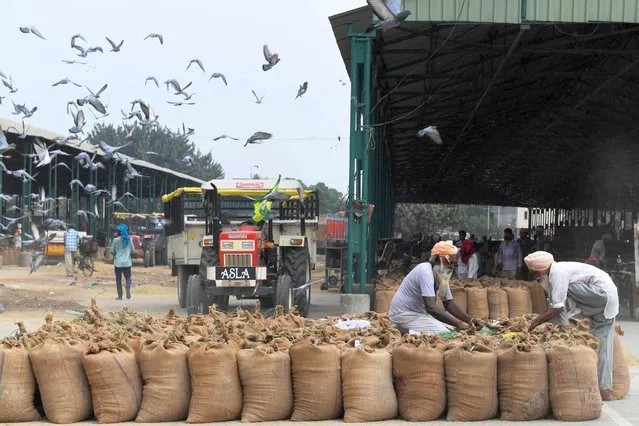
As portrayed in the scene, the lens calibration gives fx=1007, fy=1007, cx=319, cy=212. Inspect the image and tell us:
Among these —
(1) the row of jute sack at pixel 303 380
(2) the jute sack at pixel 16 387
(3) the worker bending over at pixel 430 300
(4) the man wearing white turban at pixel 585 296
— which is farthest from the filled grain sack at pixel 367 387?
(2) the jute sack at pixel 16 387

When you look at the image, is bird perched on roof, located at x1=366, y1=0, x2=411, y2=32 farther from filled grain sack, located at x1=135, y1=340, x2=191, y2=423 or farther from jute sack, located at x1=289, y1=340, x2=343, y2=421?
filled grain sack, located at x1=135, y1=340, x2=191, y2=423

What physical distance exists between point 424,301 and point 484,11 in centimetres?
822

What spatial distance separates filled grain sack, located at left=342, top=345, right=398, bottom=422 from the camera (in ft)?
28.3

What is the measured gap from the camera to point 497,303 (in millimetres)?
15508

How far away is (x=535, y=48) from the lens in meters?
20.5

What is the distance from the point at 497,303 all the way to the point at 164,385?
309 inches

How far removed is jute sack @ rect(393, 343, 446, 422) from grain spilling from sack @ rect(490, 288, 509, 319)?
6.86m

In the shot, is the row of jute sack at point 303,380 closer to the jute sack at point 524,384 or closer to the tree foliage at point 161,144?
the jute sack at point 524,384

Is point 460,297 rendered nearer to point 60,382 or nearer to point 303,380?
point 303,380

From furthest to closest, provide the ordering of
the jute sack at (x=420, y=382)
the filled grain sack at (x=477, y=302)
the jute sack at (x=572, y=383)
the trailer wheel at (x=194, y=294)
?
1. the trailer wheel at (x=194, y=294)
2. the filled grain sack at (x=477, y=302)
3. the jute sack at (x=420, y=382)
4. the jute sack at (x=572, y=383)

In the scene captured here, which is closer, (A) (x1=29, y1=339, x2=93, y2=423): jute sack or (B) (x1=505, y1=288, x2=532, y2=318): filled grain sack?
(A) (x1=29, y1=339, x2=93, y2=423): jute sack

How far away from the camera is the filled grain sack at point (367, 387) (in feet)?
28.3

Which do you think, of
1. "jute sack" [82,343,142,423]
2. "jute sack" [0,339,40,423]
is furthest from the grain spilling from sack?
"jute sack" [0,339,40,423]

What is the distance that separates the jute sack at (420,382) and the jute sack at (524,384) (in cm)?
54
